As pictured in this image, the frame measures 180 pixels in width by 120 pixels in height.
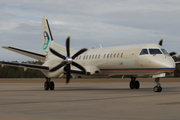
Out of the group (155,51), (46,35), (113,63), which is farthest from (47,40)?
(155,51)

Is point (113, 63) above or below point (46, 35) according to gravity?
below

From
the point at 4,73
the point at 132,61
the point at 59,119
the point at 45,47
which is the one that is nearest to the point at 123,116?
the point at 59,119

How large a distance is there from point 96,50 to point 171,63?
873cm

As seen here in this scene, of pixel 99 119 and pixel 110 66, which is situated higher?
pixel 110 66

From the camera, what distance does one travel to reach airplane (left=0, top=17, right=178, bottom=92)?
66.9 feet

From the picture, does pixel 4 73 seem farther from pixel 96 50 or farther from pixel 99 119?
pixel 99 119

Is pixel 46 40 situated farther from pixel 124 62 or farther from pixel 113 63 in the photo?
pixel 124 62

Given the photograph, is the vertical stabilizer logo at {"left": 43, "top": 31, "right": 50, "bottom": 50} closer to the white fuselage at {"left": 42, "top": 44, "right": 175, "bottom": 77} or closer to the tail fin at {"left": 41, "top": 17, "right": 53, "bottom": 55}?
the tail fin at {"left": 41, "top": 17, "right": 53, "bottom": 55}

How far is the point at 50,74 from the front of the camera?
2375cm

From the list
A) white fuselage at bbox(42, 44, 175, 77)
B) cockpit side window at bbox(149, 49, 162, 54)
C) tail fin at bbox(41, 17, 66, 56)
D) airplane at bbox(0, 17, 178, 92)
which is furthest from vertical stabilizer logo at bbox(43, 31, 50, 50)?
cockpit side window at bbox(149, 49, 162, 54)

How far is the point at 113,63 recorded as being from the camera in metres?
23.4

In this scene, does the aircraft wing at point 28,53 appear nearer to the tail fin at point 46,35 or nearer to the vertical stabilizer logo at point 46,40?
Result: the tail fin at point 46,35

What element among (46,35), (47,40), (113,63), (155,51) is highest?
(46,35)

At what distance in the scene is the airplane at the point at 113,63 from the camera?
20391mm
